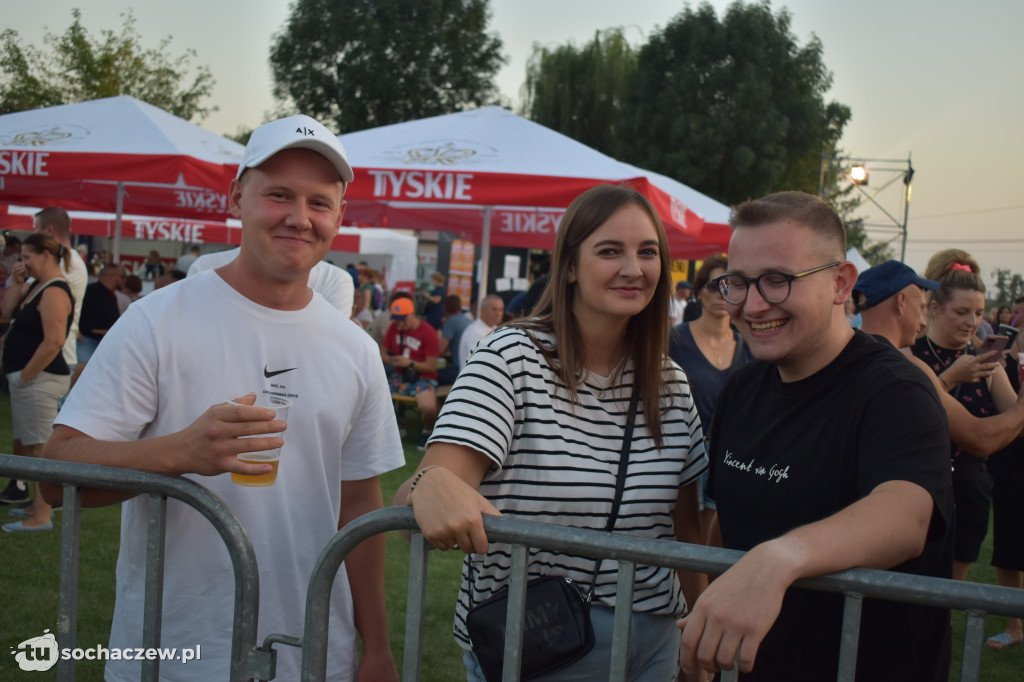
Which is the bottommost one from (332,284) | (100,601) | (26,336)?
(100,601)

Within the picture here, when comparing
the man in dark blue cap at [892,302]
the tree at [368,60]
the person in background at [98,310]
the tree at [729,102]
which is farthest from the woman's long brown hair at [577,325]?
the tree at [368,60]

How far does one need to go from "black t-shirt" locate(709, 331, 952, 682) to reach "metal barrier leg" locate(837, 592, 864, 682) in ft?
0.68

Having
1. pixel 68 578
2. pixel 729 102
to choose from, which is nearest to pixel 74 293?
pixel 68 578

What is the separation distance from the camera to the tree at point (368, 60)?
35688mm

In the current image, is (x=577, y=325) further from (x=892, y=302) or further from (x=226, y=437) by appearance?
(x=892, y=302)

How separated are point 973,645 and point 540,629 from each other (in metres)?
0.86

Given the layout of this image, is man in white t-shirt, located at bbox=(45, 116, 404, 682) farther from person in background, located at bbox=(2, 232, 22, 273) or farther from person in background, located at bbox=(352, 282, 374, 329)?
person in background, located at bbox=(2, 232, 22, 273)

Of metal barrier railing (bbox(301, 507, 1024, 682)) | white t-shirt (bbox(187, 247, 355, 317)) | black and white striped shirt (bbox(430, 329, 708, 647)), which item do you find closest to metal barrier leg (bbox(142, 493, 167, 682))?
metal barrier railing (bbox(301, 507, 1024, 682))

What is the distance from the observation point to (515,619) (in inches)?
66.3

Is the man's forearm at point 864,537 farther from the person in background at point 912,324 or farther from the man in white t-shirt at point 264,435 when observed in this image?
the person in background at point 912,324

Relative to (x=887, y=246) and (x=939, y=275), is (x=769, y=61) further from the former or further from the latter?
(x=939, y=275)

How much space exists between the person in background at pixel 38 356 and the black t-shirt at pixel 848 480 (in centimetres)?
534

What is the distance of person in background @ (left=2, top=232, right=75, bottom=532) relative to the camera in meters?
5.63

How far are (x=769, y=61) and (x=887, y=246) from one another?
948cm
